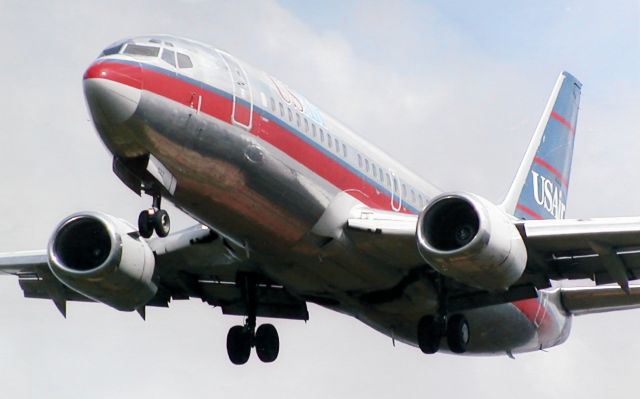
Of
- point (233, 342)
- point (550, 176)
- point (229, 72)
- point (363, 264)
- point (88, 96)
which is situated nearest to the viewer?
point (88, 96)

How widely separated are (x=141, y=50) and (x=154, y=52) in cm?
26

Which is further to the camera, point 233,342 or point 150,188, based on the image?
point 233,342

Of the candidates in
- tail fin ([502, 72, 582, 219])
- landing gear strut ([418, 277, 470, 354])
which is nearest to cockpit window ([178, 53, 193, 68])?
landing gear strut ([418, 277, 470, 354])

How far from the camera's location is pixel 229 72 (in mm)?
32531

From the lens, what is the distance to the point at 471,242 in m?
32.5

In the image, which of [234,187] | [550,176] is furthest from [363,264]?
[550,176]

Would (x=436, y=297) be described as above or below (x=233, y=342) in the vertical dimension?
above

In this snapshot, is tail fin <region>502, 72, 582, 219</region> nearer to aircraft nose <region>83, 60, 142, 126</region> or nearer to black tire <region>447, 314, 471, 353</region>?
black tire <region>447, 314, 471, 353</region>

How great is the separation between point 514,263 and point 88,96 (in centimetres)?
952

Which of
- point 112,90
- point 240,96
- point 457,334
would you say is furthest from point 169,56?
point 457,334

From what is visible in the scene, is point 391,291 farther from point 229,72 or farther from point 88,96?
point 88,96

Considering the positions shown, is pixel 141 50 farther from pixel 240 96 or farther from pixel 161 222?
pixel 161 222

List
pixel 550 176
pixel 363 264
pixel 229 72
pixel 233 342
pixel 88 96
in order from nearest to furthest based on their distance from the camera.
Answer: pixel 88 96 → pixel 229 72 → pixel 363 264 → pixel 233 342 → pixel 550 176

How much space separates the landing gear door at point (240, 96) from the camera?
32.1 m
